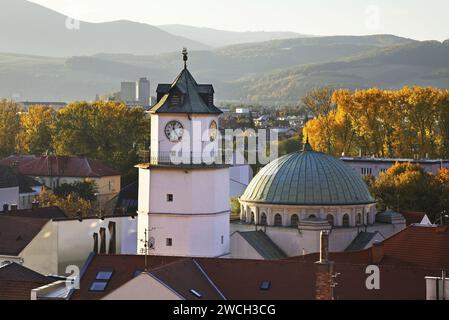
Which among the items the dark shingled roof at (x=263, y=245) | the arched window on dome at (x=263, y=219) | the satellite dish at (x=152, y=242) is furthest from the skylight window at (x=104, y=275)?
the arched window on dome at (x=263, y=219)

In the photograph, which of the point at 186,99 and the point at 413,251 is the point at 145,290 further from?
the point at 413,251

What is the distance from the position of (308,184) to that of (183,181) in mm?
9916

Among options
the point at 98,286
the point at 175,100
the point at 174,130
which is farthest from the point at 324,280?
the point at 175,100

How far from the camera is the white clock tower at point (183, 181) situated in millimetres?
57531

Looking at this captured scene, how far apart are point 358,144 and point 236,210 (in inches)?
2146

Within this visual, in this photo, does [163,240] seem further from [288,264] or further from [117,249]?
[288,264]

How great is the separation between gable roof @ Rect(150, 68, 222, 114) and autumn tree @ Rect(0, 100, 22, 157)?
88149 mm

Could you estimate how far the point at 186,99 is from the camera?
57938 mm

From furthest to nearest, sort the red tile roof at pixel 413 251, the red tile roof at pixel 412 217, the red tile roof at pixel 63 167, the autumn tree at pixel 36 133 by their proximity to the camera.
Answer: the autumn tree at pixel 36 133, the red tile roof at pixel 63 167, the red tile roof at pixel 412 217, the red tile roof at pixel 413 251

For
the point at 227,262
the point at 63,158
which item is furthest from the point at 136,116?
the point at 227,262

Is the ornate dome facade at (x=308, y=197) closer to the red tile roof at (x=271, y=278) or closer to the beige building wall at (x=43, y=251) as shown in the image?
the beige building wall at (x=43, y=251)

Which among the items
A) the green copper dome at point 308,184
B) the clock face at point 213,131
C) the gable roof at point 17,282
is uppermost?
the clock face at point 213,131

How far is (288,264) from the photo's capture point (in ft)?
159

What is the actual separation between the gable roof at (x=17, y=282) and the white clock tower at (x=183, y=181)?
6.48 meters
